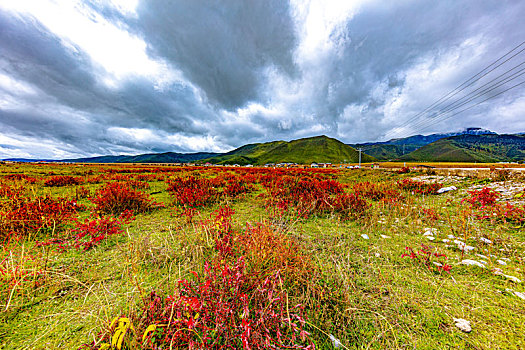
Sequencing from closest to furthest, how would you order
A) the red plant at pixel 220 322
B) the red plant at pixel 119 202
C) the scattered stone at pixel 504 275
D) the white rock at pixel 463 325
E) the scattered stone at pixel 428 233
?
the red plant at pixel 220 322
the white rock at pixel 463 325
the scattered stone at pixel 504 275
the scattered stone at pixel 428 233
the red plant at pixel 119 202

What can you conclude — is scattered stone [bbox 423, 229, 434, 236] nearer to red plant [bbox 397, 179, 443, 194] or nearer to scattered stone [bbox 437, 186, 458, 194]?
red plant [bbox 397, 179, 443, 194]

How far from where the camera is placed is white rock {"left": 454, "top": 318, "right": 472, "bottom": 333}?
6.17ft

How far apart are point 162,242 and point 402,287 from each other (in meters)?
4.37

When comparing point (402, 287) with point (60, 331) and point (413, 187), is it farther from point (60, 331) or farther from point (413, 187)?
point (413, 187)

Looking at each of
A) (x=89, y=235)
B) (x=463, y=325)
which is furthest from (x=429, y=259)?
(x=89, y=235)

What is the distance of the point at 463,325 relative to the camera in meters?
1.92

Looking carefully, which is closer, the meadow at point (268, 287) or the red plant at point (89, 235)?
the meadow at point (268, 287)

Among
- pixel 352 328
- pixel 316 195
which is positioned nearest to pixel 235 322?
pixel 352 328

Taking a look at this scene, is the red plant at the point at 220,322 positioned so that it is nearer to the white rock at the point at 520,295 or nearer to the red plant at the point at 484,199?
the white rock at the point at 520,295

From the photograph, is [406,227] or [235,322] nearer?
[235,322]

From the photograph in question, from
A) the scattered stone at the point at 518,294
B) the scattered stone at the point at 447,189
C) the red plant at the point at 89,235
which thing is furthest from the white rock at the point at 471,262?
the scattered stone at the point at 447,189

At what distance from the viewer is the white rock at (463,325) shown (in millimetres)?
1880

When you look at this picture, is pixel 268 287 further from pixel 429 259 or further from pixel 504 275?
pixel 504 275

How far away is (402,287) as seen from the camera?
8.32 feet
